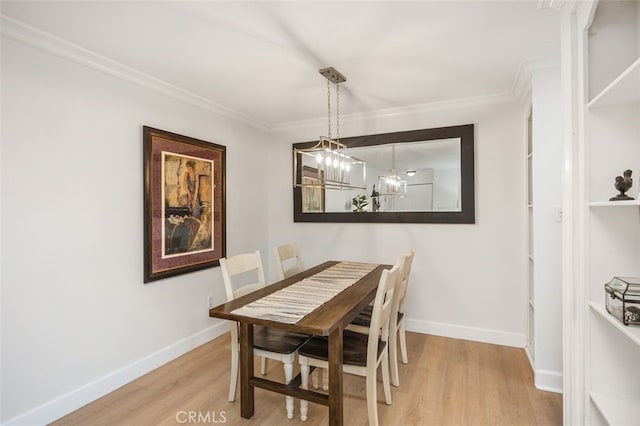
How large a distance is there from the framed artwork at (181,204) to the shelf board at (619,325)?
2.87 metres

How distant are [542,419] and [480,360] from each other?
2.52 feet

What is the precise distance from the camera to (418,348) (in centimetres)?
300

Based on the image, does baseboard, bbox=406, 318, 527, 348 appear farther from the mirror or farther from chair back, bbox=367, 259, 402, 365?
chair back, bbox=367, 259, 402, 365

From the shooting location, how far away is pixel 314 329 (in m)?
1.54

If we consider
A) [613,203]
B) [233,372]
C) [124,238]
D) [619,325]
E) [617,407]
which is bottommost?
[233,372]

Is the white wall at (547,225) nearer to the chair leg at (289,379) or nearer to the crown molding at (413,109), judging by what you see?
the crown molding at (413,109)

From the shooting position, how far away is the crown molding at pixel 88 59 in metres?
1.82

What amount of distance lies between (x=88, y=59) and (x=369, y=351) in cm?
263

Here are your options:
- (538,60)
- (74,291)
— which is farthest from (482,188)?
(74,291)

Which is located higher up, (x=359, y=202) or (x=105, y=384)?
(x=359, y=202)

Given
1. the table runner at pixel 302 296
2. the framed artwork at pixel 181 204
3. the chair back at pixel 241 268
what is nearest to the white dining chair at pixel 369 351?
the table runner at pixel 302 296

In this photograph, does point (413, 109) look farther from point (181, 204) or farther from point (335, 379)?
point (335, 379)

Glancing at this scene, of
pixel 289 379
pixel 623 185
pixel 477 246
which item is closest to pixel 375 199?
pixel 477 246

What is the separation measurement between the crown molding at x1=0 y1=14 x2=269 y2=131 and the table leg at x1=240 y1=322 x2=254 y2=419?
80.7 inches
